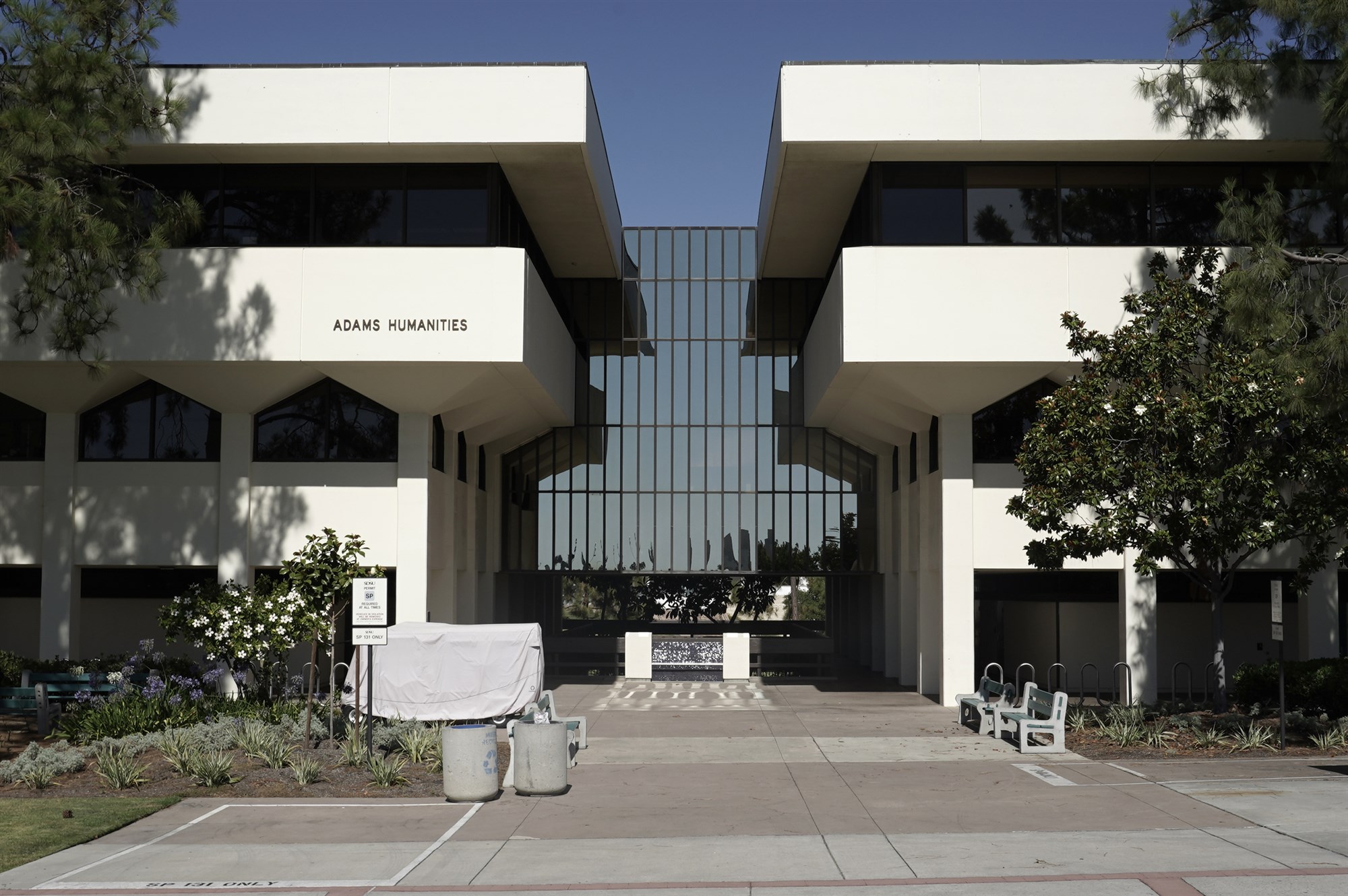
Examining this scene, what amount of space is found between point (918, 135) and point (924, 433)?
281 inches

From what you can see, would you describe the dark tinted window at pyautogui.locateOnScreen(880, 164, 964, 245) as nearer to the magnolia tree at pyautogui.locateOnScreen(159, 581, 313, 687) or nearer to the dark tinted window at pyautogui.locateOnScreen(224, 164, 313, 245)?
the dark tinted window at pyautogui.locateOnScreen(224, 164, 313, 245)

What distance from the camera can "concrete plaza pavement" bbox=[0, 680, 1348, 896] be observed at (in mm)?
9594

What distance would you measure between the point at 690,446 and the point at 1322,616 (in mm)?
15894

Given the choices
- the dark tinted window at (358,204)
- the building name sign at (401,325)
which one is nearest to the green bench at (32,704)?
the building name sign at (401,325)

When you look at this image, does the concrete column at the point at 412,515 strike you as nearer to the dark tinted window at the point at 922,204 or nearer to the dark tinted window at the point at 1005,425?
the dark tinted window at the point at 922,204

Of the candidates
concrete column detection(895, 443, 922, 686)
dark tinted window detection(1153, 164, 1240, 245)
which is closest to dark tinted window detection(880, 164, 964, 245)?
dark tinted window detection(1153, 164, 1240, 245)

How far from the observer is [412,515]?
24.0 metres

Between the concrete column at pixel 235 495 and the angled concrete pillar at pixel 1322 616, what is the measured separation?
2093 cm

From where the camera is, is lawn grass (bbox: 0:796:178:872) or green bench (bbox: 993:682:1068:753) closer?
lawn grass (bbox: 0:796:178:872)

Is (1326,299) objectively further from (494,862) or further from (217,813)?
(217,813)

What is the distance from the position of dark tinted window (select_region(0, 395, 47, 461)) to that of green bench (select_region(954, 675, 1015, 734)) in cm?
1895

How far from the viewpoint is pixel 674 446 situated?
33781 millimetres

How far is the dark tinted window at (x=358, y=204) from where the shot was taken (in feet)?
77.6

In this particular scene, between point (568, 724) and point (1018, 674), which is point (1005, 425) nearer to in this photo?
point (1018, 674)
